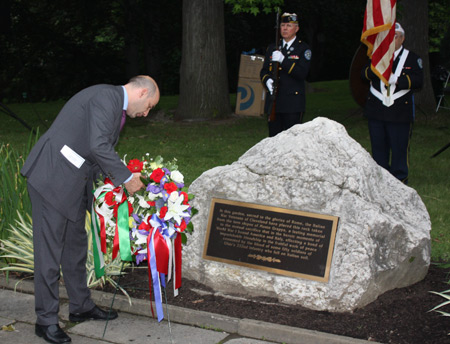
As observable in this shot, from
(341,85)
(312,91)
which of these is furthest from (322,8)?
(341,85)

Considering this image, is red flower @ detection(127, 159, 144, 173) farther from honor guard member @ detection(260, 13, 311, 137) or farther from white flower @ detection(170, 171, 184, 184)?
honor guard member @ detection(260, 13, 311, 137)

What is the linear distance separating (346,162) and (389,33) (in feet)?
8.93

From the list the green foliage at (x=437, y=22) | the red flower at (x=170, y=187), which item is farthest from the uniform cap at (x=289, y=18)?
the green foliage at (x=437, y=22)

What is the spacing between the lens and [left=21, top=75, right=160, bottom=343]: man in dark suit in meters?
4.11

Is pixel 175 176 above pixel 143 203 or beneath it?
above

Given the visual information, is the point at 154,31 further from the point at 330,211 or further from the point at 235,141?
the point at 330,211

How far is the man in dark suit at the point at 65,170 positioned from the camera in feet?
13.5

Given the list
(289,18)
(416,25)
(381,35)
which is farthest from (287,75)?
(416,25)

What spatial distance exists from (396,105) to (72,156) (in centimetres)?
430

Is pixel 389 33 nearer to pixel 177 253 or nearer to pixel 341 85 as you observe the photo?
pixel 177 253

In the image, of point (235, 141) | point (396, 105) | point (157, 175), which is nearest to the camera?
point (157, 175)

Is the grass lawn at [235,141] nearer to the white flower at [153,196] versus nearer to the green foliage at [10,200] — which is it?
the white flower at [153,196]

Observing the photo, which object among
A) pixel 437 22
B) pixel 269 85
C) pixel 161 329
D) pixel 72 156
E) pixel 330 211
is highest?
pixel 437 22

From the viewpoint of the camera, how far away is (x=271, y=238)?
484 cm
